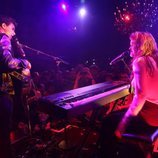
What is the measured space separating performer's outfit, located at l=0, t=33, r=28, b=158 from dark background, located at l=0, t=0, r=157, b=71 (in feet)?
23.0

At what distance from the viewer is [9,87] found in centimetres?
388

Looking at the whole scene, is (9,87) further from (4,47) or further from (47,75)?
(47,75)

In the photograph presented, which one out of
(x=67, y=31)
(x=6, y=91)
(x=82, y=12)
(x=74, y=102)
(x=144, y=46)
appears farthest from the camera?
(x=82, y=12)

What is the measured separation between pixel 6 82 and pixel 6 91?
14 centimetres

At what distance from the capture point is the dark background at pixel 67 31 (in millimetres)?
12188

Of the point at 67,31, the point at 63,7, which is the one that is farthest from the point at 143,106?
the point at 67,31

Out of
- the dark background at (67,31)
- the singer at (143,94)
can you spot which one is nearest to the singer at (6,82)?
the singer at (143,94)

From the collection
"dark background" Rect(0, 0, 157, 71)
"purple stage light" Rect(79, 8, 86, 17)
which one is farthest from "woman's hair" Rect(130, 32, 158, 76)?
"purple stage light" Rect(79, 8, 86, 17)

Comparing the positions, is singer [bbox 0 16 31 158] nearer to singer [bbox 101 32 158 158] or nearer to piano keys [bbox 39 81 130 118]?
piano keys [bbox 39 81 130 118]

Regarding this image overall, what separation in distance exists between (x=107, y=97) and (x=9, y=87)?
1.51 metres

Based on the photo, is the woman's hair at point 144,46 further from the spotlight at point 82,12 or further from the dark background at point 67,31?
the spotlight at point 82,12

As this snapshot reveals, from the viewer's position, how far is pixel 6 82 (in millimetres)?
3855

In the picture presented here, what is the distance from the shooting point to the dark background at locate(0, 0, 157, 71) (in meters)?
12.2

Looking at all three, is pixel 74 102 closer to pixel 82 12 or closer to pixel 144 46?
pixel 144 46
